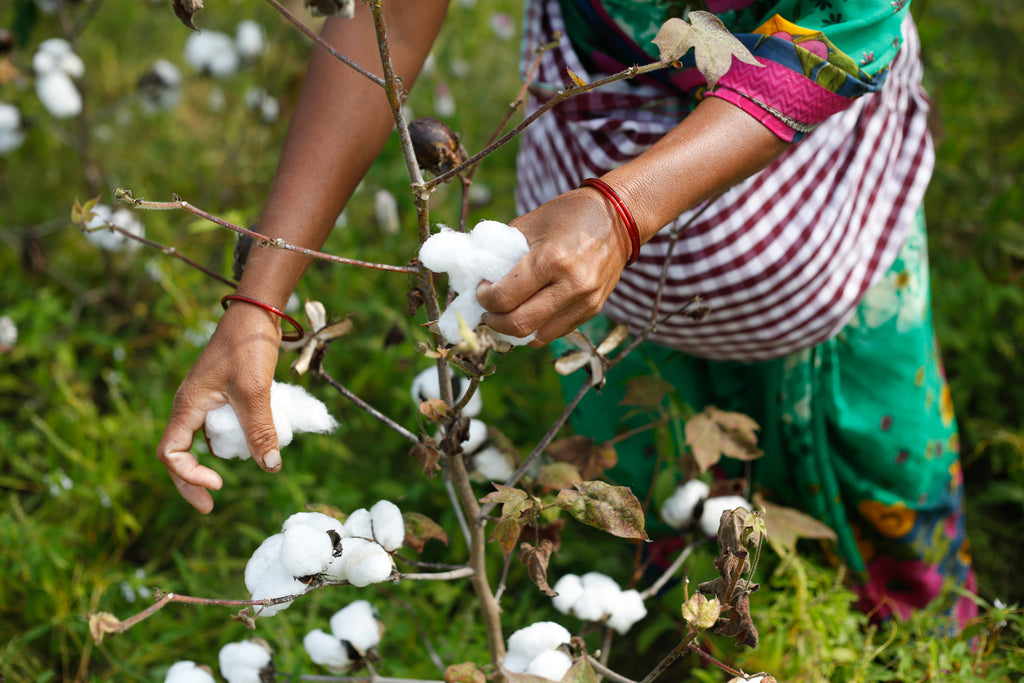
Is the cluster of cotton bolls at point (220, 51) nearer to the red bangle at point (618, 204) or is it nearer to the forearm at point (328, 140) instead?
the forearm at point (328, 140)

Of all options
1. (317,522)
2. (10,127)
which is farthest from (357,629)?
(10,127)

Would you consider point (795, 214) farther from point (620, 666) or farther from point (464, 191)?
point (620, 666)

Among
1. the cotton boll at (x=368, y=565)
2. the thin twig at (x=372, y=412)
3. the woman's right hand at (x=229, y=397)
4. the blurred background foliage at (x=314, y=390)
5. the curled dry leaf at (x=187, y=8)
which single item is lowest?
the blurred background foliage at (x=314, y=390)

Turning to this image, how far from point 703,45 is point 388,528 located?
49cm

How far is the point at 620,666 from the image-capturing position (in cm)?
132

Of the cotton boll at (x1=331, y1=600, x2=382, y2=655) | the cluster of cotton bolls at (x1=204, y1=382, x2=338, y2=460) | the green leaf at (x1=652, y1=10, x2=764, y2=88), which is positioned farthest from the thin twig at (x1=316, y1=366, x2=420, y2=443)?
the green leaf at (x1=652, y1=10, x2=764, y2=88)

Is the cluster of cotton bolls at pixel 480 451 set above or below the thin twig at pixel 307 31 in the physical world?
below

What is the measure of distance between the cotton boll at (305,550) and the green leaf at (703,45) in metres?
0.47

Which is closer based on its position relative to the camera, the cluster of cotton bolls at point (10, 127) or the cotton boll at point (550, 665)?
the cotton boll at point (550, 665)

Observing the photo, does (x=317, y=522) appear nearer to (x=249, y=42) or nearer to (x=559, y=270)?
(x=559, y=270)

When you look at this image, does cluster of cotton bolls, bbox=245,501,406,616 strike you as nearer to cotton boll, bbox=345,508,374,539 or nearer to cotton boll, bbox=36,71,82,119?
cotton boll, bbox=345,508,374,539

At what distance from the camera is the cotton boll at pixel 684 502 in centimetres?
104

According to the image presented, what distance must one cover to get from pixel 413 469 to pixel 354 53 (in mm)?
885

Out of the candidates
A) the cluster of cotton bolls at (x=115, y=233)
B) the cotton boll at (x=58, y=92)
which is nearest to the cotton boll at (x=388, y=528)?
the cluster of cotton bolls at (x=115, y=233)
